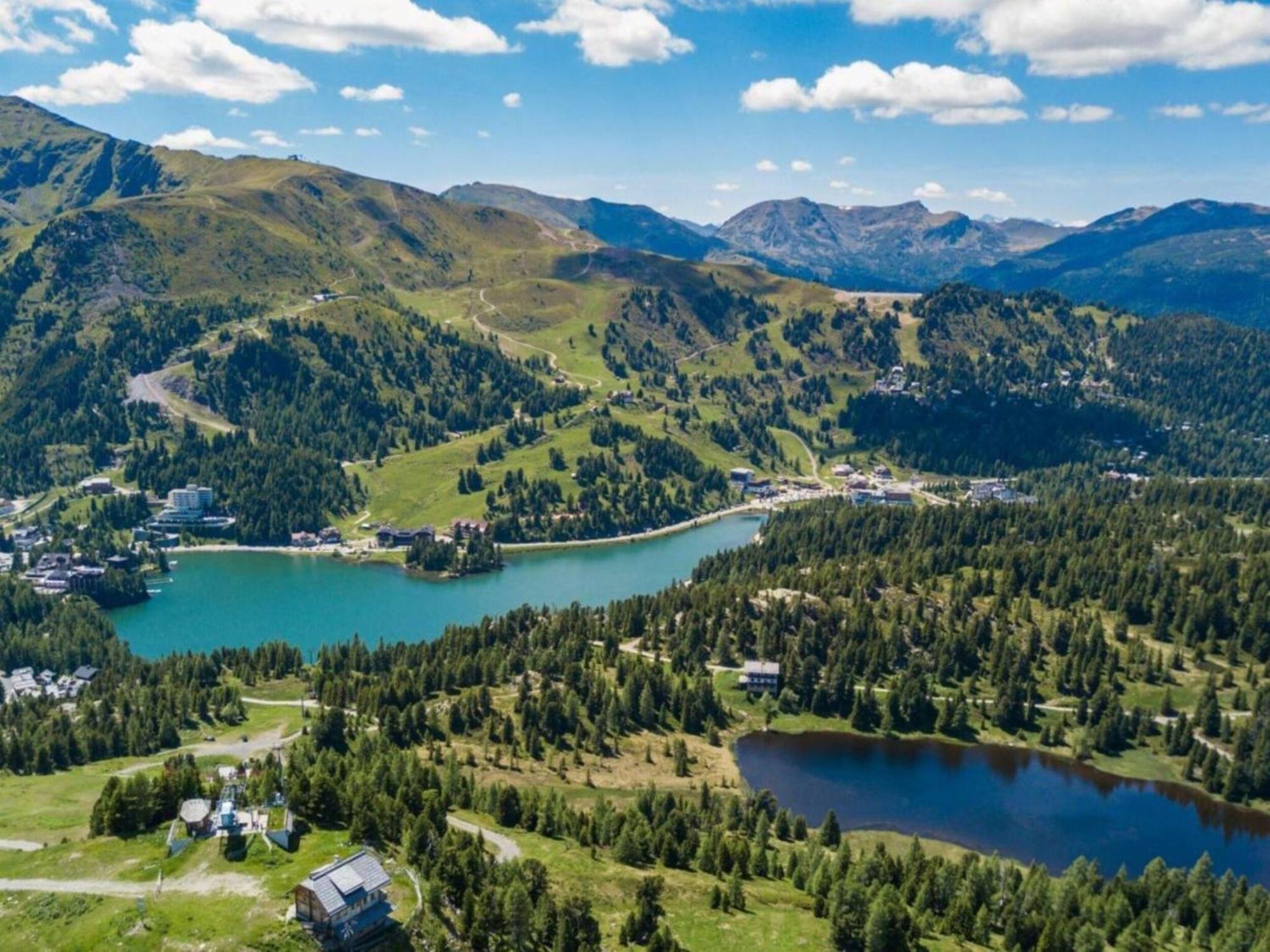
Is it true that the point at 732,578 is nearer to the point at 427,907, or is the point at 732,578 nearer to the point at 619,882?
the point at 619,882

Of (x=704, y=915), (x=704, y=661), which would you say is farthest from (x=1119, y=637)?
(x=704, y=915)

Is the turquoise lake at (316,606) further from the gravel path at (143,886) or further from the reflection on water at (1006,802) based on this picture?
the gravel path at (143,886)

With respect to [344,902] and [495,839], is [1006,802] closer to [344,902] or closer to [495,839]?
[495,839]

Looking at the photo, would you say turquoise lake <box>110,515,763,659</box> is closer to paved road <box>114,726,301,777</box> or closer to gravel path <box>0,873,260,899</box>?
paved road <box>114,726,301,777</box>

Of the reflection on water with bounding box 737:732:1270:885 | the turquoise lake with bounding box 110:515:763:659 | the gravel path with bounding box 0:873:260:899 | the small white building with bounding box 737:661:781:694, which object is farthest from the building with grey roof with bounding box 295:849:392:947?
the turquoise lake with bounding box 110:515:763:659

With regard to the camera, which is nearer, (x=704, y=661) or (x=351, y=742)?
(x=351, y=742)

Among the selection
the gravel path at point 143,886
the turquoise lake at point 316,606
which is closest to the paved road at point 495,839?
the gravel path at point 143,886
